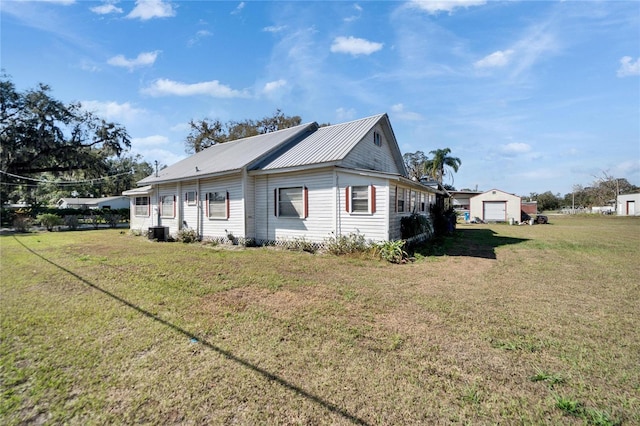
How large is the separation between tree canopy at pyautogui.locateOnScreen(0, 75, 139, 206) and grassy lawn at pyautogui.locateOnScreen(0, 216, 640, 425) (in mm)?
27591

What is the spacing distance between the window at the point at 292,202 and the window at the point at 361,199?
74.6 inches

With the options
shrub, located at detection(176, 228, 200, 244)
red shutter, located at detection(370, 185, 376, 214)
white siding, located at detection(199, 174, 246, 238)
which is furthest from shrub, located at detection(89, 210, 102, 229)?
red shutter, located at detection(370, 185, 376, 214)

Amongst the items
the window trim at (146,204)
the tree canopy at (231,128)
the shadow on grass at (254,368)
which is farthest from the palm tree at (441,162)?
the shadow on grass at (254,368)

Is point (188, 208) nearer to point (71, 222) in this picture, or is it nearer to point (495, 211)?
point (71, 222)

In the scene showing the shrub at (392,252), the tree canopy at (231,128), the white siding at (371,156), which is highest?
the tree canopy at (231,128)

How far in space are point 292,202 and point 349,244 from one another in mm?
3166

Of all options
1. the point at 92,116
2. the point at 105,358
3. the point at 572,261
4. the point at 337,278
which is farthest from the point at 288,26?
the point at 92,116

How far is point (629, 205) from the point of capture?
43781 mm

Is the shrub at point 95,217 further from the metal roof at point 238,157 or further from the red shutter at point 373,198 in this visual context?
the red shutter at point 373,198

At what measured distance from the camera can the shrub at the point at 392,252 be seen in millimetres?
9008

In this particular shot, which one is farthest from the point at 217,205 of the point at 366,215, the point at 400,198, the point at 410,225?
the point at 410,225

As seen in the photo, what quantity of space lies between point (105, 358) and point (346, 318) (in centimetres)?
315

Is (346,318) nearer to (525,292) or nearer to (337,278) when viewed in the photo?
(337,278)

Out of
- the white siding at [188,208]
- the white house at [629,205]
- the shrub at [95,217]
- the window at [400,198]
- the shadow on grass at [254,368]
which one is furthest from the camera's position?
the white house at [629,205]
